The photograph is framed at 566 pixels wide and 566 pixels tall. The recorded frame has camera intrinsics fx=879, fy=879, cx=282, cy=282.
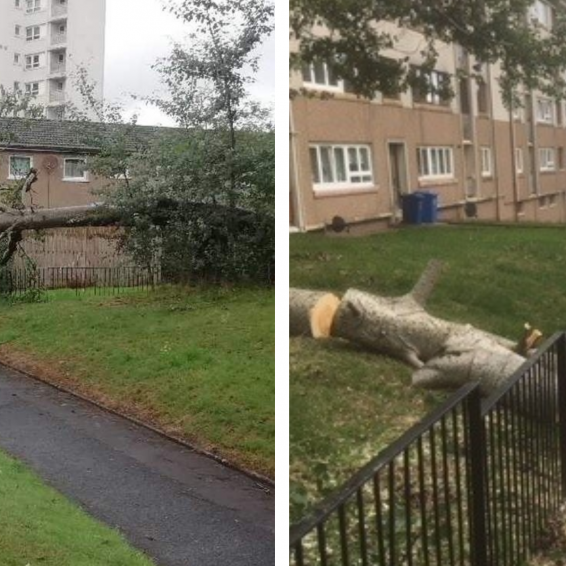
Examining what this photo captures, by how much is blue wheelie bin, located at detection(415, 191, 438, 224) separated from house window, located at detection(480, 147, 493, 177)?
8 cm

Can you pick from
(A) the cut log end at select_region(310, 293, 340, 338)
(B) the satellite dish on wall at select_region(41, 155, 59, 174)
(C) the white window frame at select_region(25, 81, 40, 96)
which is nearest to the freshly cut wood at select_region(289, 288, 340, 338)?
(A) the cut log end at select_region(310, 293, 340, 338)

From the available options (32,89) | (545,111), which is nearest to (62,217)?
(32,89)

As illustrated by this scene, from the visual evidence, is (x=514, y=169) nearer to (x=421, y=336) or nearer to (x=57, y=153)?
(x=421, y=336)

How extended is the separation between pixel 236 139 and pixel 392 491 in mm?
2074

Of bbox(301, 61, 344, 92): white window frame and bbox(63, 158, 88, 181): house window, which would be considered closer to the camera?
bbox(301, 61, 344, 92): white window frame

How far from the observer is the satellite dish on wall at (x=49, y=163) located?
10.3ft

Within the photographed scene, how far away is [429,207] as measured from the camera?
134cm

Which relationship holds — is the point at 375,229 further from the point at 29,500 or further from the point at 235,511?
the point at 29,500

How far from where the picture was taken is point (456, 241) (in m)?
1.33

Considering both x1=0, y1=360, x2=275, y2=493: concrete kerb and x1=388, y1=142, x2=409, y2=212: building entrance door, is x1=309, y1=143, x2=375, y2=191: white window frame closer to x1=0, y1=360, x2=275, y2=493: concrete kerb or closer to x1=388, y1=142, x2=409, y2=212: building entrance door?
x1=388, y1=142, x2=409, y2=212: building entrance door

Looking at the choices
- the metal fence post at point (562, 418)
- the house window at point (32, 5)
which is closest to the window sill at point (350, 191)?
the metal fence post at point (562, 418)

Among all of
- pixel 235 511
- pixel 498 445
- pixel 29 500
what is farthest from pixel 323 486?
pixel 29 500

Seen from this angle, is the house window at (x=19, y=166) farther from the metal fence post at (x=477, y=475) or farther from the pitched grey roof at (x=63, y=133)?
the metal fence post at (x=477, y=475)

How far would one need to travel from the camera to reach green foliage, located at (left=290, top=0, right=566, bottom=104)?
1.25m
